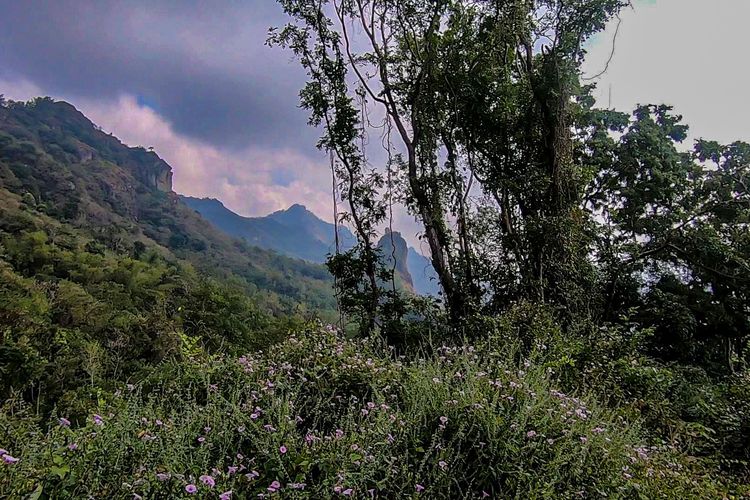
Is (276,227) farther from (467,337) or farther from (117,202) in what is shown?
(467,337)

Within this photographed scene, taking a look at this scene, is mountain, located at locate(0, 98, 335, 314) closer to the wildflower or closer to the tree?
the tree

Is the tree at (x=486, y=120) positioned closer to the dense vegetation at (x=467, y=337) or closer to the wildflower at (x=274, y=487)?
the dense vegetation at (x=467, y=337)

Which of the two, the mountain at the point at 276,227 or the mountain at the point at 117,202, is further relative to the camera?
the mountain at the point at 276,227

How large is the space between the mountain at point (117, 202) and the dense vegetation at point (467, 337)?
17870 millimetres

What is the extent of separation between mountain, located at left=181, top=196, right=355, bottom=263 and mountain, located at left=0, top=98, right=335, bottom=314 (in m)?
21.9

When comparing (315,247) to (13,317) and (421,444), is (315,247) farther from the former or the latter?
(421,444)

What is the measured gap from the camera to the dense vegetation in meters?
1.75

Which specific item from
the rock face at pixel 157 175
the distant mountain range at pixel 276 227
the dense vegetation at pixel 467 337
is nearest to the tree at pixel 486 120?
the dense vegetation at pixel 467 337

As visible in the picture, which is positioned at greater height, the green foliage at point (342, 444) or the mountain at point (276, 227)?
the mountain at point (276, 227)

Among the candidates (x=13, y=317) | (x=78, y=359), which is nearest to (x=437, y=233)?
(x=78, y=359)

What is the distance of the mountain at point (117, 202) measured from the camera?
30469 mm

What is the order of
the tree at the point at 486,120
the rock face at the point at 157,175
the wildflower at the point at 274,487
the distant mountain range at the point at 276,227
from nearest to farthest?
the wildflower at the point at 274,487 → the tree at the point at 486,120 → the rock face at the point at 157,175 → the distant mountain range at the point at 276,227

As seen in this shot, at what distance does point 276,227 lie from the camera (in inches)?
3666

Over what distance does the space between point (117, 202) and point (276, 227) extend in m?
50.1
